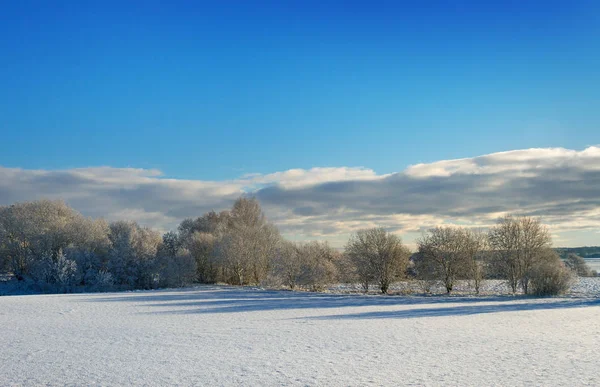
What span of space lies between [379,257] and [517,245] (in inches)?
416

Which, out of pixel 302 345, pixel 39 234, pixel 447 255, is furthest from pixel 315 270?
pixel 39 234

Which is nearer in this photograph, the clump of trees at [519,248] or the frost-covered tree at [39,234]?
the clump of trees at [519,248]

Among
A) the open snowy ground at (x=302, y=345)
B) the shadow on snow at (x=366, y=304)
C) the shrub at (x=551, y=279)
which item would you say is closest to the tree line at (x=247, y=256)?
the shrub at (x=551, y=279)

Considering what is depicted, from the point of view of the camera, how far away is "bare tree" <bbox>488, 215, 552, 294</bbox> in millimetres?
39250

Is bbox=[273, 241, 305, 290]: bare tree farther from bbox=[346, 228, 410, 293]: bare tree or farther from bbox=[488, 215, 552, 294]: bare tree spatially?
bbox=[488, 215, 552, 294]: bare tree

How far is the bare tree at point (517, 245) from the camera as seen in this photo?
39250mm

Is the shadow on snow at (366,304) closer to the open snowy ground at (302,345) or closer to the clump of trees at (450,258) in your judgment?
the open snowy ground at (302,345)

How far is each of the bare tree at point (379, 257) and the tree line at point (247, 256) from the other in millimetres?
79

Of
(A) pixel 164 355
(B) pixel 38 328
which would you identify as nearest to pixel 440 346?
(A) pixel 164 355

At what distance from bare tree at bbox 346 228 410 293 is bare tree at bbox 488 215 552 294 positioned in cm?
713

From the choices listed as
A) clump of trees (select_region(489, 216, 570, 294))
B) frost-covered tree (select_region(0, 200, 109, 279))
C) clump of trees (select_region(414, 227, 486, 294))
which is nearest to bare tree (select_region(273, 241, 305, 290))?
clump of trees (select_region(414, 227, 486, 294))

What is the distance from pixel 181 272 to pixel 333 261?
15870 millimetres

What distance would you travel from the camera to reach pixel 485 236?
41656 mm

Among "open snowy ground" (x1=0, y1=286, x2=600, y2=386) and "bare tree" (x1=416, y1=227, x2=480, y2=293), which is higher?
"bare tree" (x1=416, y1=227, x2=480, y2=293)
